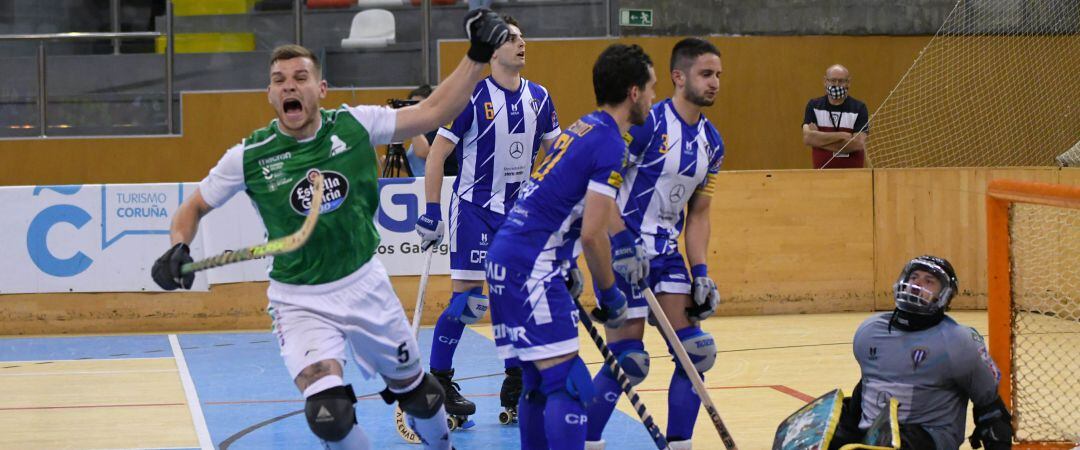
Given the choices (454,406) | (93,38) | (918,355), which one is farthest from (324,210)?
(93,38)

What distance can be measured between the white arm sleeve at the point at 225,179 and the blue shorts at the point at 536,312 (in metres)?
1.11

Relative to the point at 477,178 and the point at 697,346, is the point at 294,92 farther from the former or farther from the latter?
the point at 477,178

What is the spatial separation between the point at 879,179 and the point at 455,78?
7.82 metres

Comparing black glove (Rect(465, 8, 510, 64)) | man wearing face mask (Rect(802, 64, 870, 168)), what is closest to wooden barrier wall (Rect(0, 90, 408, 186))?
man wearing face mask (Rect(802, 64, 870, 168))

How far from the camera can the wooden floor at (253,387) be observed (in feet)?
23.7

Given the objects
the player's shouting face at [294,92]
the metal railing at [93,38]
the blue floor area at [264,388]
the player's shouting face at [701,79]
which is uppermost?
the metal railing at [93,38]

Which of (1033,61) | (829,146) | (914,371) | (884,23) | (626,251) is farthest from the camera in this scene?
(884,23)

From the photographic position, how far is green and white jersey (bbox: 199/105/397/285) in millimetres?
5082

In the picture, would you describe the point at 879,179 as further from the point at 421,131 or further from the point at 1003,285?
the point at 421,131

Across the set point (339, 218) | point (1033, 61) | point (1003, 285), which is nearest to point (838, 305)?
point (1033, 61)

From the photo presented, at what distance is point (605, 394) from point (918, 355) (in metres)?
1.39

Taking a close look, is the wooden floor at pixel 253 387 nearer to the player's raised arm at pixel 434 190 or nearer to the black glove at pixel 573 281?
the player's raised arm at pixel 434 190

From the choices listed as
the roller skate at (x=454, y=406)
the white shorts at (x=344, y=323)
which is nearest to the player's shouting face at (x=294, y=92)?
the white shorts at (x=344, y=323)

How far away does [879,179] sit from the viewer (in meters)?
12.2
